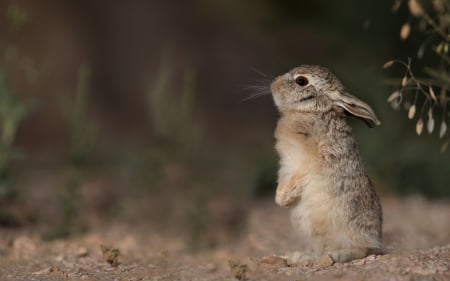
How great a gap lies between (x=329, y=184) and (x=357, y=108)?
657 mm

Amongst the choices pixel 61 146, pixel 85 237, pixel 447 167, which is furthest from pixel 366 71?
pixel 61 146

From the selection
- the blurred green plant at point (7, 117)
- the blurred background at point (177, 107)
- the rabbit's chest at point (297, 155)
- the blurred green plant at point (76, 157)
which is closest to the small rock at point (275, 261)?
the rabbit's chest at point (297, 155)

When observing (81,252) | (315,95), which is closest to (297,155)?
(315,95)

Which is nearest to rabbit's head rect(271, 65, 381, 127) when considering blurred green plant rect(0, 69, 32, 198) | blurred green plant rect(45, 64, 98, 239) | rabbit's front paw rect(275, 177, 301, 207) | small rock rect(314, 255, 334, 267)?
rabbit's front paw rect(275, 177, 301, 207)

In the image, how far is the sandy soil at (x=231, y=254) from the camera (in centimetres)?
561

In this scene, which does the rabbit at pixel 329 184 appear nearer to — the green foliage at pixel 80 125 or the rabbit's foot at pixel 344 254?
the rabbit's foot at pixel 344 254

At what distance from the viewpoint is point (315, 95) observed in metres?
6.42

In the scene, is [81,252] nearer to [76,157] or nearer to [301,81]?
[76,157]

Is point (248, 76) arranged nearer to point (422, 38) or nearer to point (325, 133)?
point (422, 38)

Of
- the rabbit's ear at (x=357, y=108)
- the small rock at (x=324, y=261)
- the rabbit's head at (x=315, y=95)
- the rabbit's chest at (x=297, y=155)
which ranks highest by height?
the rabbit's head at (x=315, y=95)

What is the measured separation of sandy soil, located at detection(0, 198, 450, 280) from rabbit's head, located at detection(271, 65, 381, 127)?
1.03 m

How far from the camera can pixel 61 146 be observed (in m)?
13.6

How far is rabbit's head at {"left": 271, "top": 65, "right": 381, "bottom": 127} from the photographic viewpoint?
20.5 feet

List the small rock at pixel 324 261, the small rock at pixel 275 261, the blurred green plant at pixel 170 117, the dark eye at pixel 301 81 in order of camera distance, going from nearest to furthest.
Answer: the small rock at pixel 324 261
the small rock at pixel 275 261
the dark eye at pixel 301 81
the blurred green plant at pixel 170 117
